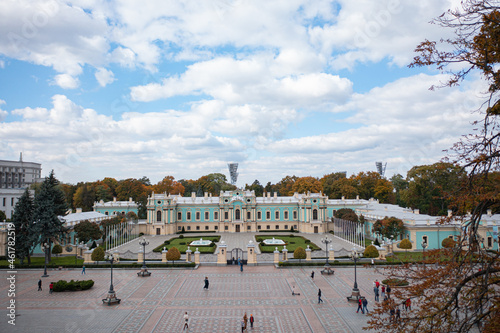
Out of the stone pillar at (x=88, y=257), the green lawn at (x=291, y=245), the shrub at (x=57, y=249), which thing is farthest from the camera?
the green lawn at (x=291, y=245)

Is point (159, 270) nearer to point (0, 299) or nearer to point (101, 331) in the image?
point (0, 299)

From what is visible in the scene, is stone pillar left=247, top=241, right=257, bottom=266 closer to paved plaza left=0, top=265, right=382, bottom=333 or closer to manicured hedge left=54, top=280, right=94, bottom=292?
paved plaza left=0, top=265, right=382, bottom=333

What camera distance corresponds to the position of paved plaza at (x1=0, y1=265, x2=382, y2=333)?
1675 centimetres

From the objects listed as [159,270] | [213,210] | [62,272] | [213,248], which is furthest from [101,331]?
[213,210]

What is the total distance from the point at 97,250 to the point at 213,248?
13161 mm

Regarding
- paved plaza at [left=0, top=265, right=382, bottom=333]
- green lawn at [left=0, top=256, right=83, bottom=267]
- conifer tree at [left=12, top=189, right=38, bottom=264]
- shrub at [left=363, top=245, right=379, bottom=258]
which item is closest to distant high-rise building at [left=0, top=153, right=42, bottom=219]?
green lawn at [left=0, top=256, right=83, bottom=267]

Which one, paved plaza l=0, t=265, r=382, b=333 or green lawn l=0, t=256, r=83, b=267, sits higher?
green lawn l=0, t=256, r=83, b=267

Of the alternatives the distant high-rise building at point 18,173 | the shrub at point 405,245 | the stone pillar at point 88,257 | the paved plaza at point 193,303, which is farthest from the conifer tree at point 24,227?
the distant high-rise building at point 18,173

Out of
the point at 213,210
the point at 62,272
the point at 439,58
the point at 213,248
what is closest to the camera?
the point at 439,58

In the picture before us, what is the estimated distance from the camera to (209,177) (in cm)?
9425

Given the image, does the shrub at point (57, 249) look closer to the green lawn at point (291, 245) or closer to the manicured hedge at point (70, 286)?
the manicured hedge at point (70, 286)

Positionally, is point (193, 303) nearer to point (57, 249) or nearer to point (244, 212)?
point (57, 249)

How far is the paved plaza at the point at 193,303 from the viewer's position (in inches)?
659

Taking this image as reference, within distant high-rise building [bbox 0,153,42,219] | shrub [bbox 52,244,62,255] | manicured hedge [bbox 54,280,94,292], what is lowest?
manicured hedge [bbox 54,280,94,292]
